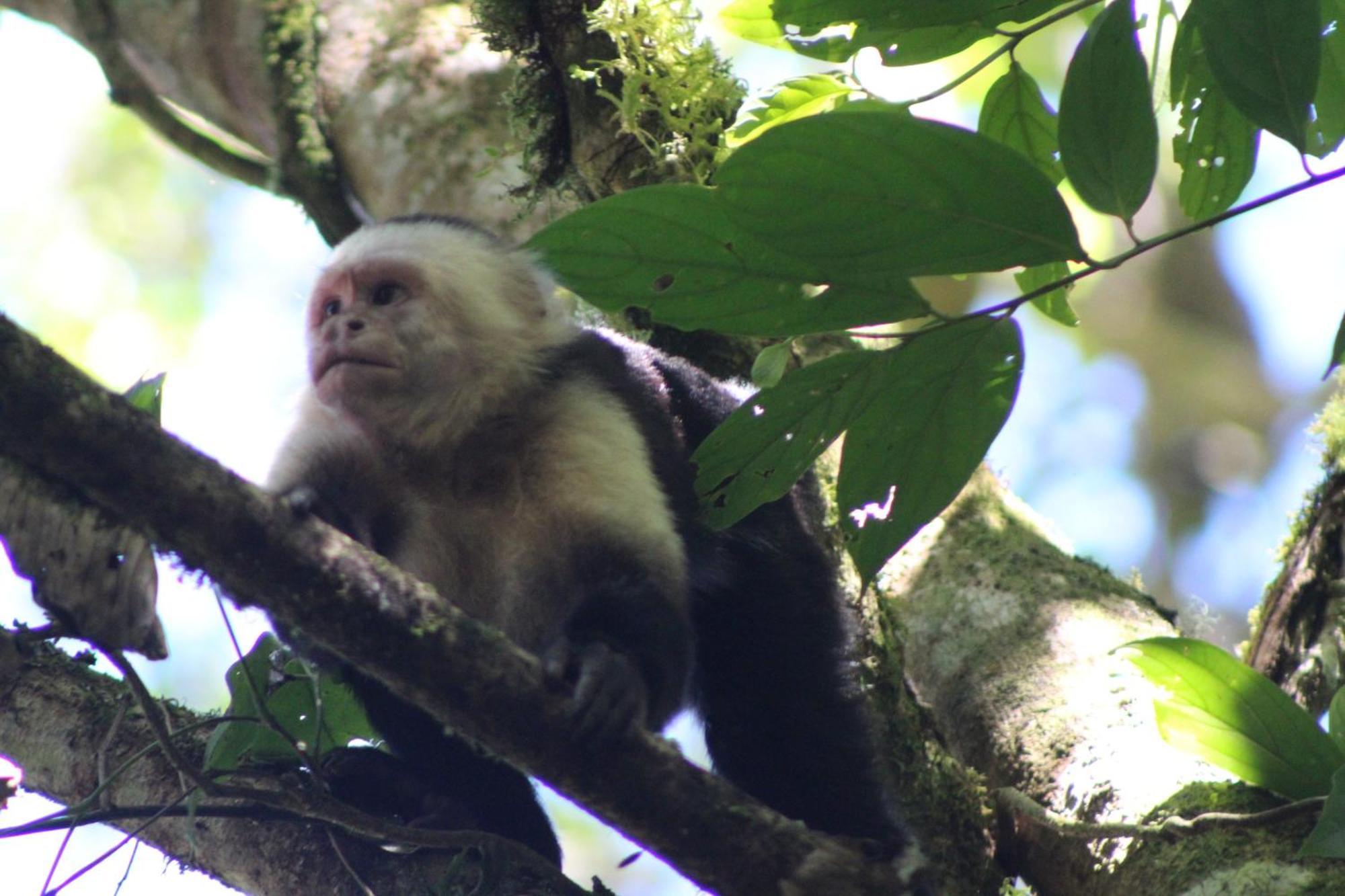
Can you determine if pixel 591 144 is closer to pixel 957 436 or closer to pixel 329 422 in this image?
pixel 329 422

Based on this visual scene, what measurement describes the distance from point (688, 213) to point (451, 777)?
151 centimetres

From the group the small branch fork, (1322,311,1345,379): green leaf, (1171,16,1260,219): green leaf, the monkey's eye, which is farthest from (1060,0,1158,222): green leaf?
the small branch fork

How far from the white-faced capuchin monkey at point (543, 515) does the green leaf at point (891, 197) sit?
3.50 feet

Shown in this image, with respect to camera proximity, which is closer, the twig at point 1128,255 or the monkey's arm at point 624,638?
the twig at point 1128,255

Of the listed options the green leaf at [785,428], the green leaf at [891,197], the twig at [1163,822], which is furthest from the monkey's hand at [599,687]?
the twig at [1163,822]

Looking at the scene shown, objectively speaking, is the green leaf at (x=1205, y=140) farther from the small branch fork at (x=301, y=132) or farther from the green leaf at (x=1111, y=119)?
the small branch fork at (x=301, y=132)

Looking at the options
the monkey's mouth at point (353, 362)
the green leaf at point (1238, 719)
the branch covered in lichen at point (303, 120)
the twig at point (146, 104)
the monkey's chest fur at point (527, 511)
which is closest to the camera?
A: the green leaf at point (1238, 719)

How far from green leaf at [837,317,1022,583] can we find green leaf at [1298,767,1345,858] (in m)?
0.69

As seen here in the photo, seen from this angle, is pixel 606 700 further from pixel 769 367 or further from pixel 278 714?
pixel 278 714

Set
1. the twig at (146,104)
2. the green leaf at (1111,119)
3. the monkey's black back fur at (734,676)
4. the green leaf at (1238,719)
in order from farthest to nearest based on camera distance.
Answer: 1. the twig at (146,104)
2. the monkey's black back fur at (734,676)
3. the green leaf at (1238,719)
4. the green leaf at (1111,119)

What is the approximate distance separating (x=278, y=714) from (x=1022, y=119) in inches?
70.7

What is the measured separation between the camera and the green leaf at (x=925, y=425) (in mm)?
1720

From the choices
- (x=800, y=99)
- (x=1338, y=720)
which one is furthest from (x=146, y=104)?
(x=1338, y=720)

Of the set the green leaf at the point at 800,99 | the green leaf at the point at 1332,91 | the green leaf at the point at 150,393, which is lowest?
the green leaf at the point at 150,393
